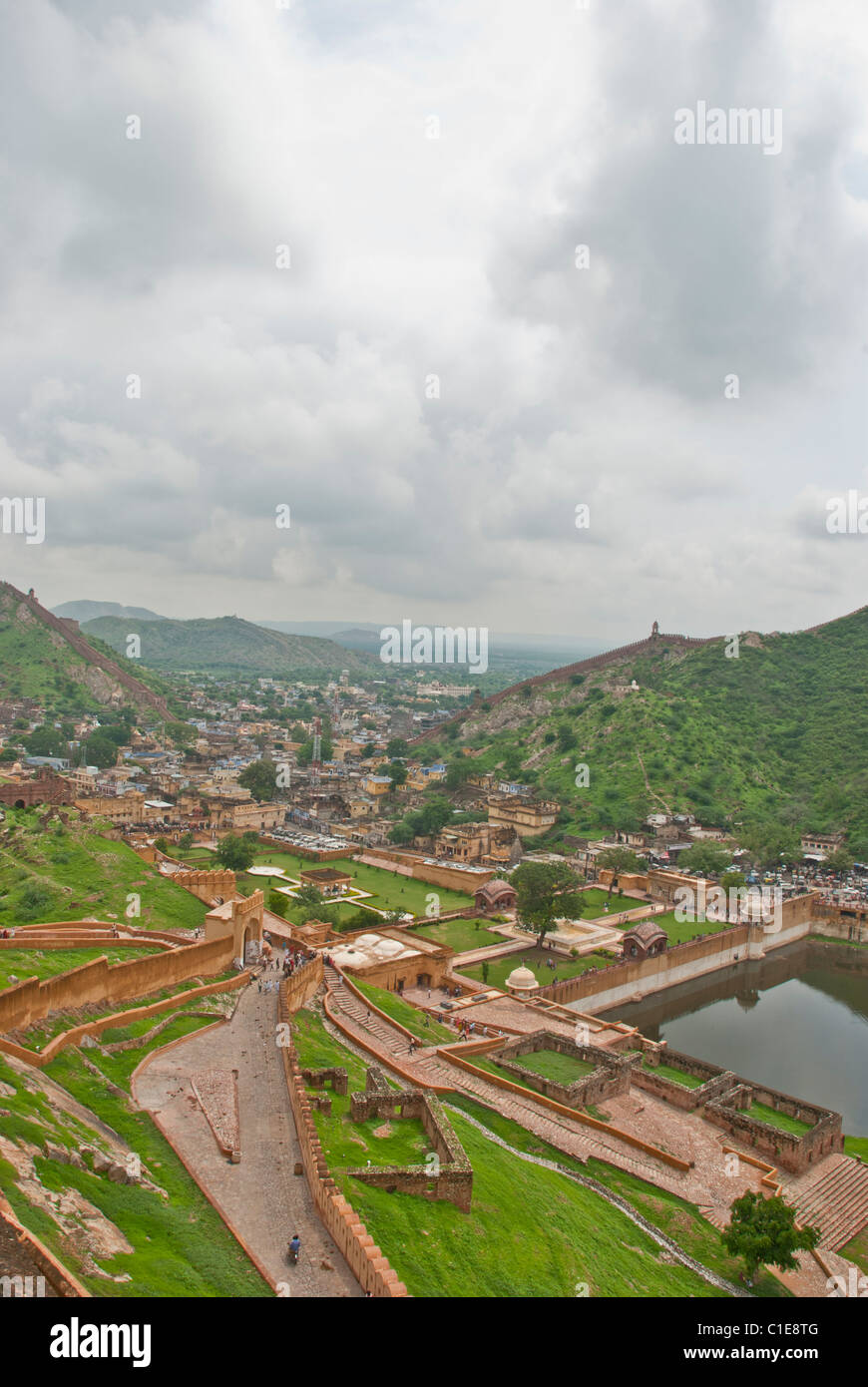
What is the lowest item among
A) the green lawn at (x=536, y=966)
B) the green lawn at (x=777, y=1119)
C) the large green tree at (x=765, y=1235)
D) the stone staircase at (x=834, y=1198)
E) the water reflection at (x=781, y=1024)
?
the water reflection at (x=781, y=1024)

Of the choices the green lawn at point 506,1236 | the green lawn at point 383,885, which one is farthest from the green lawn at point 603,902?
the green lawn at point 506,1236

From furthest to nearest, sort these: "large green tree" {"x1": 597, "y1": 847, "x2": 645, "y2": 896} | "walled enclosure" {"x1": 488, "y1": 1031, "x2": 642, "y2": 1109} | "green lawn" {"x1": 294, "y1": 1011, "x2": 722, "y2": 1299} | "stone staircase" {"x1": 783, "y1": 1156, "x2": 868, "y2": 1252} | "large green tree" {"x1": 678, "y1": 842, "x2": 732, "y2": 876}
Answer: "large green tree" {"x1": 678, "y1": 842, "x2": 732, "y2": 876} → "large green tree" {"x1": 597, "y1": 847, "x2": 645, "y2": 896} → "walled enclosure" {"x1": 488, "y1": 1031, "x2": 642, "y2": 1109} → "stone staircase" {"x1": 783, "y1": 1156, "x2": 868, "y2": 1252} → "green lawn" {"x1": 294, "y1": 1011, "x2": 722, "y2": 1299}

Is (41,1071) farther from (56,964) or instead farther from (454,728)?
(454,728)

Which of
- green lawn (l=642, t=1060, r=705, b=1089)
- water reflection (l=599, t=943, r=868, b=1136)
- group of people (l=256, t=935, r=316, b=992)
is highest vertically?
group of people (l=256, t=935, r=316, b=992)

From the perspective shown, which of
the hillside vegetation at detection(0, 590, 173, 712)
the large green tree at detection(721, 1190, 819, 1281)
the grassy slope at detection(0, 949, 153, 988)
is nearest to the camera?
the large green tree at detection(721, 1190, 819, 1281)

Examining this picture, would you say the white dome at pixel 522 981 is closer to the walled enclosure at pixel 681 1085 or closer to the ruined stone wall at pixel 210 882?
the walled enclosure at pixel 681 1085

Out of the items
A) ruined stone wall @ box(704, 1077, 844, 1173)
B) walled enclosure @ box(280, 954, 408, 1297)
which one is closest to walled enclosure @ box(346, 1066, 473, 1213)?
walled enclosure @ box(280, 954, 408, 1297)

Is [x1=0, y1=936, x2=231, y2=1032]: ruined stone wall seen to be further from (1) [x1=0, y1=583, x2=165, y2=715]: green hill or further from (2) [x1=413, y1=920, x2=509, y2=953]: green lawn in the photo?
Answer: (1) [x1=0, y1=583, x2=165, y2=715]: green hill
